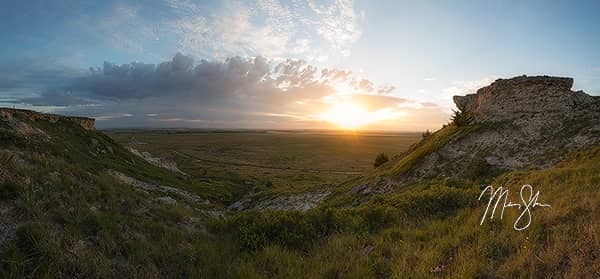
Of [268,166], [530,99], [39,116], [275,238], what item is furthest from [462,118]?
[268,166]

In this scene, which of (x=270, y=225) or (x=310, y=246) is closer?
(x=310, y=246)

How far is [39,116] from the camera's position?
83.9 feet

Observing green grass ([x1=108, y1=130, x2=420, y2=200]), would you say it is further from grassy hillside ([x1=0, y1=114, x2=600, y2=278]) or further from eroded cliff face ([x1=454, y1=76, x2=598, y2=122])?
grassy hillside ([x1=0, y1=114, x2=600, y2=278])

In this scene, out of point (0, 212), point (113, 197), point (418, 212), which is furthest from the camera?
Answer: point (418, 212)

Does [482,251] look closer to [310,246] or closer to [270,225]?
[310,246]

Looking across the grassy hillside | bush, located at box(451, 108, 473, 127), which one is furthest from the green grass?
the grassy hillside

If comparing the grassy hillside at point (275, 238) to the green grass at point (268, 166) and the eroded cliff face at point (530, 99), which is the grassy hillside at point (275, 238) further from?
the green grass at point (268, 166)

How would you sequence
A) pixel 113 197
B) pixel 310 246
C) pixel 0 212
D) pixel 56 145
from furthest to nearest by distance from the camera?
pixel 56 145
pixel 113 197
pixel 310 246
pixel 0 212

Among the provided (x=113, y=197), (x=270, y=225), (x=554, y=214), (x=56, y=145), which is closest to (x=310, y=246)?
(x=270, y=225)

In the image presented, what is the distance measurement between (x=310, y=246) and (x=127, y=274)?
3353 mm

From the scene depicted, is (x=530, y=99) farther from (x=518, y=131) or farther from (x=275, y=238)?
(x=275, y=238)

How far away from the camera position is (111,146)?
31094 millimetres

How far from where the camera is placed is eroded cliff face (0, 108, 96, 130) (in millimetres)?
20102

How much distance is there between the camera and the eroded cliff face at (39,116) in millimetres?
20102
